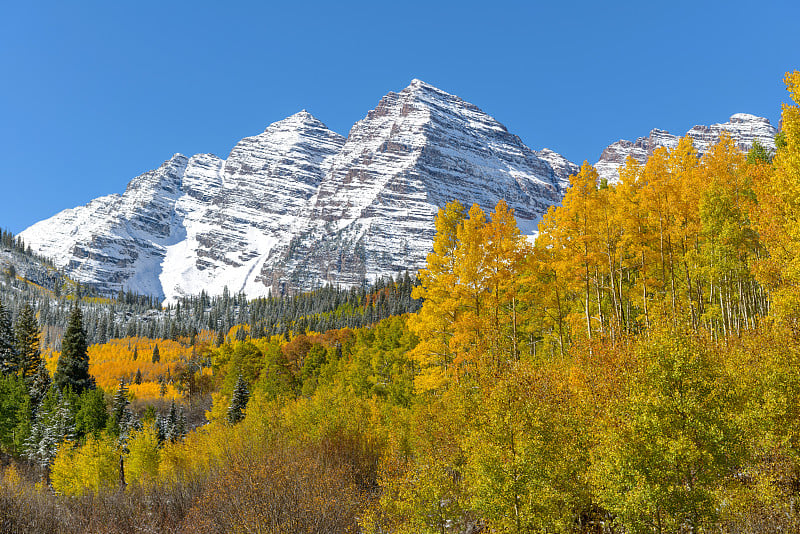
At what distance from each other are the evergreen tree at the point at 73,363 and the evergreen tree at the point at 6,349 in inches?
408

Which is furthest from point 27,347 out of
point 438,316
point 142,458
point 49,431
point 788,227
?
point 788,227

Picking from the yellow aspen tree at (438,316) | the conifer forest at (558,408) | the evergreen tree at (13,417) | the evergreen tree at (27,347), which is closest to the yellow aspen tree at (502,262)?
the conifer forest at (558,408)

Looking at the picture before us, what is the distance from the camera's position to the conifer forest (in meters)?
17.2

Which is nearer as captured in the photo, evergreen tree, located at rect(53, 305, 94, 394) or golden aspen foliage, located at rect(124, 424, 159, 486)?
golden aspen foliage, located at rect(124, 424, 159, 486)

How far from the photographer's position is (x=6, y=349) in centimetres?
7875

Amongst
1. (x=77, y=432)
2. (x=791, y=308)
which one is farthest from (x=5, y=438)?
(x=791, y=308)

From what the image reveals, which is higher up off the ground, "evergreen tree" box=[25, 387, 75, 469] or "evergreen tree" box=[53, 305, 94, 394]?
"evergreen tree" box=[53, 305, 94, 394]

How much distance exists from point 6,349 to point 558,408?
285 feet

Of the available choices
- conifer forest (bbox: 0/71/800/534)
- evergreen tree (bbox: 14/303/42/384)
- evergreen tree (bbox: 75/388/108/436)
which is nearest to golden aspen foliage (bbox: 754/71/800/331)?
conifer forest (bbox: 0/71/800/534)

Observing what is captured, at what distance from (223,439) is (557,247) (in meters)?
32.7

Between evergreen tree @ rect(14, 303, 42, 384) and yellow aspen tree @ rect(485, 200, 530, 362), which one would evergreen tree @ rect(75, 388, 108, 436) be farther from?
yellow aspen tree @ rect(485, 200, 530, 362)

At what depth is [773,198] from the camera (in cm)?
2762

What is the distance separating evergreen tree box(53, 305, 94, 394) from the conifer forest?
1457 centimetres

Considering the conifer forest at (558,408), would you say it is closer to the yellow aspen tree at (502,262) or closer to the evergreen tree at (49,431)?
the yellow aspen tree at (502,262)
